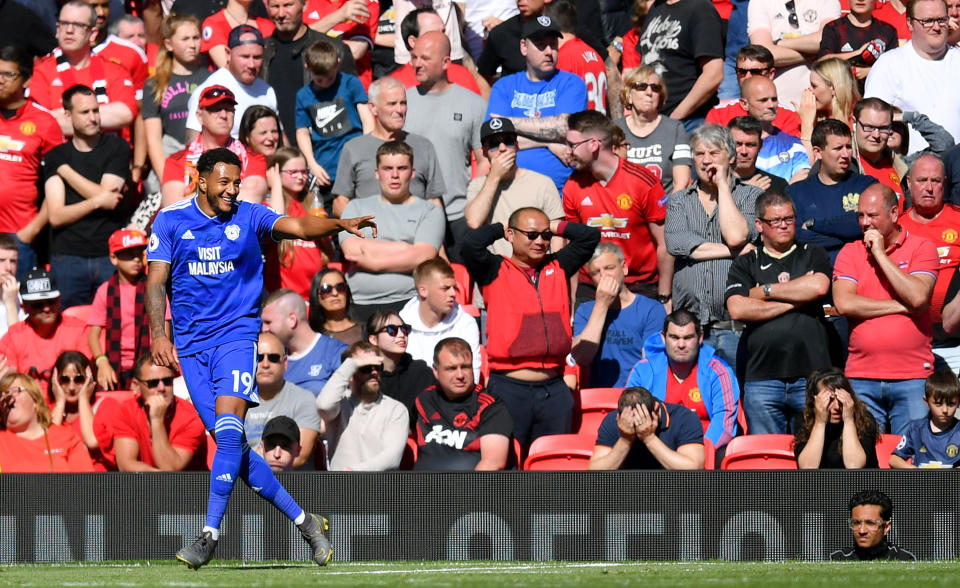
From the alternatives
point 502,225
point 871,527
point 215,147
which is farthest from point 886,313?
point 215,147

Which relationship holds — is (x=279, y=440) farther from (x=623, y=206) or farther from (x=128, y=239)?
(x=623, y=206)

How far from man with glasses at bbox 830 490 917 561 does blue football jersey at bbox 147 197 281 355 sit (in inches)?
154

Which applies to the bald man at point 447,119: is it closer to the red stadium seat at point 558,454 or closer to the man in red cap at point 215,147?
the man in red cap at point 215,147

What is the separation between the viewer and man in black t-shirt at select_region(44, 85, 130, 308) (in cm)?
1326

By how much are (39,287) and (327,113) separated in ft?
10.1

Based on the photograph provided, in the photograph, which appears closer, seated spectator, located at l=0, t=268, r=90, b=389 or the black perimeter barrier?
the black perimeter barrier

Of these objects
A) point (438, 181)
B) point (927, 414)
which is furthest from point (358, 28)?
point (927, 414)

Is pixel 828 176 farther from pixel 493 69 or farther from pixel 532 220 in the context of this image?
pixel 493 69

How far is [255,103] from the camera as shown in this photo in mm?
13688

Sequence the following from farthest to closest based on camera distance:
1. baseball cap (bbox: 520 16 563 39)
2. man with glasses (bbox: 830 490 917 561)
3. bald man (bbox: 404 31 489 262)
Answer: baseball cap (bbox: 520 16 563 39) < bald man (bbox: 404 31 489 262) < man with glasses (bbox: 830 490 917 561)

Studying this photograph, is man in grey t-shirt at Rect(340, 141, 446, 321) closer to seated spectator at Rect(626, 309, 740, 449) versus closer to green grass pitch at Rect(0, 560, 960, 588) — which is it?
seated spectator at Rect(626, 309, 740, 449)

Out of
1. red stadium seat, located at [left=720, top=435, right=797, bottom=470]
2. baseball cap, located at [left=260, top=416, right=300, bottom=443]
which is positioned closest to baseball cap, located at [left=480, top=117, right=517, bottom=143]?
baseball cap, located at [left=260, top=416, right=300, bottom=443]

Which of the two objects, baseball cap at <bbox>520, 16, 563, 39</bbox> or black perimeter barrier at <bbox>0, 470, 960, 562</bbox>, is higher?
baseball cap at <bbox>520, 16, 563, 39</bbox>

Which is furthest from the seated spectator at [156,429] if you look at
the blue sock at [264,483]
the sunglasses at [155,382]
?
the blue sock at [264,483]
